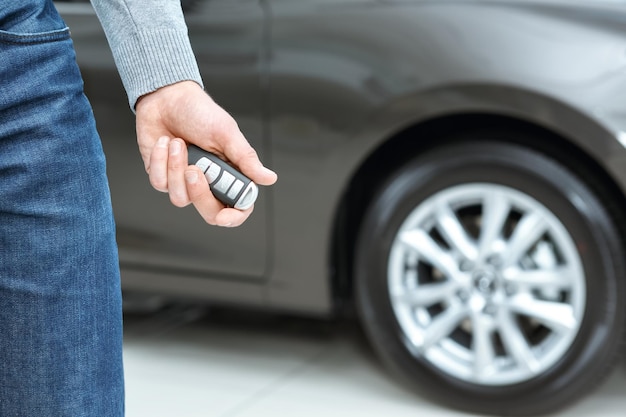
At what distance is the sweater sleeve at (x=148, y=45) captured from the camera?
104 cm

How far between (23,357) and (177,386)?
74.7 inches

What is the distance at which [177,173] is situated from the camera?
98 cm

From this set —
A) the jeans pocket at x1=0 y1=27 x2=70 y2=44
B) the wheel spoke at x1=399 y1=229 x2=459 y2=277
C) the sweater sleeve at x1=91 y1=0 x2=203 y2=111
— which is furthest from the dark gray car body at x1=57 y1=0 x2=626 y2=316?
the jeans pocket at x1=0 y1=27 x2=70 y2=44

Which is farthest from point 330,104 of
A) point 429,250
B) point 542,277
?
point 542,277

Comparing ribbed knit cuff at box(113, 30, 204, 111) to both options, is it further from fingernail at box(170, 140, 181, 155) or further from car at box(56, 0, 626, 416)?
car at box(56, 0, 626, 416)

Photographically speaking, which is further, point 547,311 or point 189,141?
point 547,311

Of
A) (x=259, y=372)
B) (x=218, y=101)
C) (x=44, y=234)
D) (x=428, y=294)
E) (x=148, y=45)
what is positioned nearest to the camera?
(x=44, y=234)

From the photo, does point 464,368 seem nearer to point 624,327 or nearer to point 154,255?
point 624,327

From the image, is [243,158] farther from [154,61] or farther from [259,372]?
[259,372]

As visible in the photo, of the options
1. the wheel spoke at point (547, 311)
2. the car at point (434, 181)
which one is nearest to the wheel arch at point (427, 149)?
the car at point (434, 181)

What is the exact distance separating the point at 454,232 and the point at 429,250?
Result: 0.08 metres

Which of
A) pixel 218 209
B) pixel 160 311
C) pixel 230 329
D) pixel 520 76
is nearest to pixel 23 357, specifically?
pixel 218 209

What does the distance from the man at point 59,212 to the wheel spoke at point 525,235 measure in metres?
1.53

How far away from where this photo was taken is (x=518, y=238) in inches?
96.3
